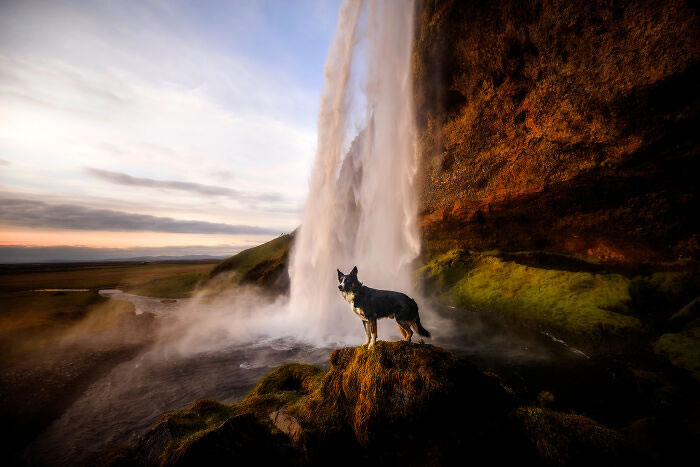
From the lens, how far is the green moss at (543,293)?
34.6 ft

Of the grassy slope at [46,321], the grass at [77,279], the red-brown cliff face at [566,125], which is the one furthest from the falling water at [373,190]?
the grass at [77,279]

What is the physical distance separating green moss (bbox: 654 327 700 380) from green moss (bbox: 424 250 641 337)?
1.11 meters

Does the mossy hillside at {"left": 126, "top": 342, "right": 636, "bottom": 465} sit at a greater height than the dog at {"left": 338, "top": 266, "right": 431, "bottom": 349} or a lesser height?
lesser

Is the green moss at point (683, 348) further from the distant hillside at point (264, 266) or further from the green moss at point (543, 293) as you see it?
the distant hillside at point (264, 266)

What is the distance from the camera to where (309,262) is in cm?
2242

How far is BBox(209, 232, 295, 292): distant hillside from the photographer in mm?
29000

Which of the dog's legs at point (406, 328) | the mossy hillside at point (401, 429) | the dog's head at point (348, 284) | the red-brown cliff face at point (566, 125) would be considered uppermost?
the red-brown cliff face at point (566, 125)

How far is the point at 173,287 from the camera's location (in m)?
35.7

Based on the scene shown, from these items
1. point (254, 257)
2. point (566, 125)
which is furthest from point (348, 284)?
point (254, 257)

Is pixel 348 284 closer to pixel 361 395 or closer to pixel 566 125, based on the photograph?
pixel 361 395

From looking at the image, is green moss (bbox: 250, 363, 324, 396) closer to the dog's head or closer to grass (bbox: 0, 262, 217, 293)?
the dog's head

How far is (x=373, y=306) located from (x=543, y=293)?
1218 cm

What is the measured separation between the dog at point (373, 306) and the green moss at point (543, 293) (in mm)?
9262

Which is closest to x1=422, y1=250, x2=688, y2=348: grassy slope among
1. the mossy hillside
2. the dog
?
the mossy hillside
